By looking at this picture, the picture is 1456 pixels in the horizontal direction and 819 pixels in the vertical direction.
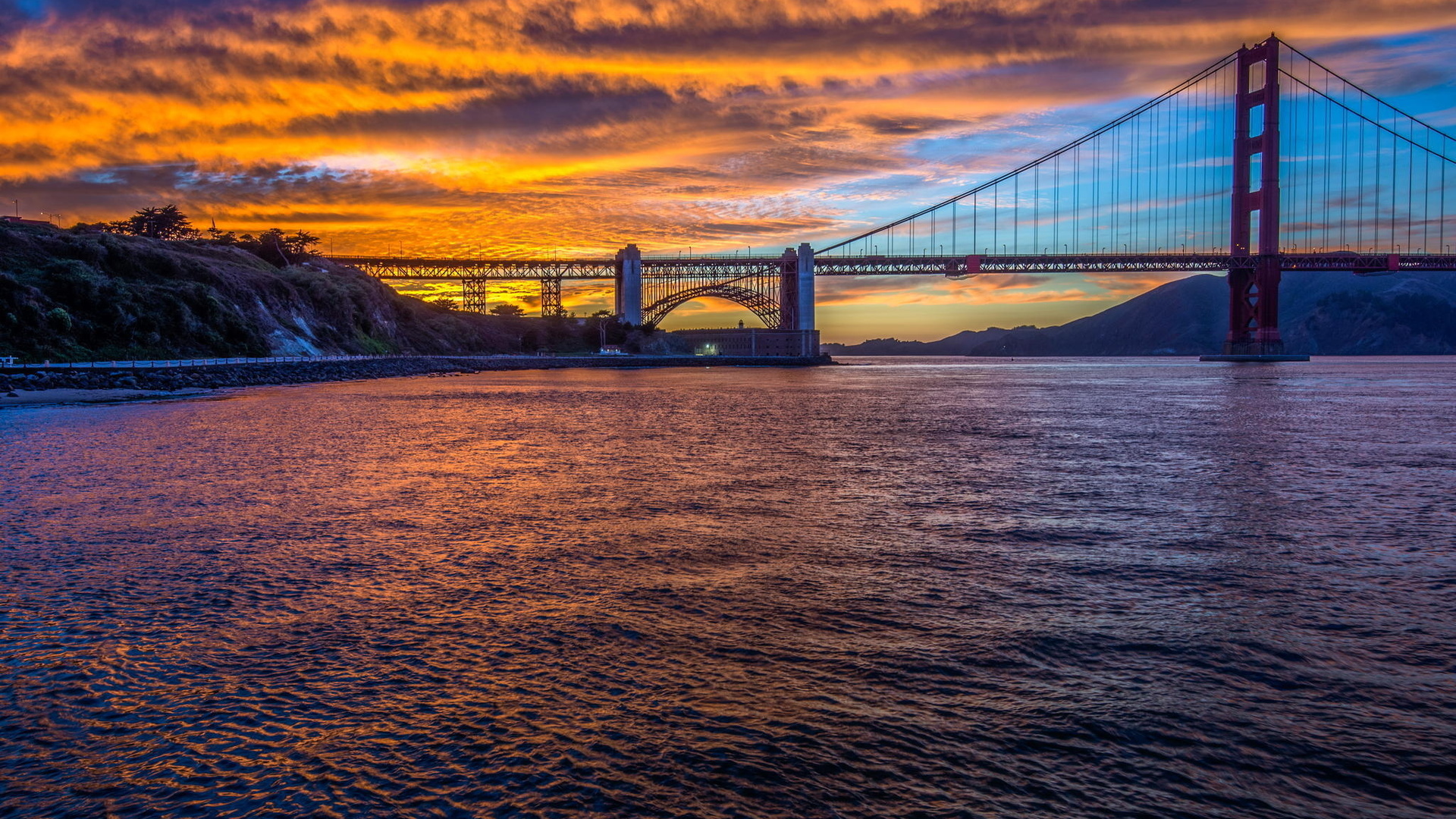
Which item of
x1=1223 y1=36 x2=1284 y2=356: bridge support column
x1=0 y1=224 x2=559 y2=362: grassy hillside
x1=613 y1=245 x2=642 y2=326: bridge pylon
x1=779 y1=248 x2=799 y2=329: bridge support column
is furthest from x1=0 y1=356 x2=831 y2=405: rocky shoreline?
x1=1223 y1=36 x2=1284 y2=356: bridge support column

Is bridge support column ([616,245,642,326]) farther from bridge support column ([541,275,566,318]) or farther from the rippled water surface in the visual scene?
the rippled water surface

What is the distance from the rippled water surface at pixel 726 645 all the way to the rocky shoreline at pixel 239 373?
32.5m

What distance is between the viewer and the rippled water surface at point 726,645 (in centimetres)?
471

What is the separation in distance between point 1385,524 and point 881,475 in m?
8.23

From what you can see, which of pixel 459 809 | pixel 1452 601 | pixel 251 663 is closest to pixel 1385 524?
pixel 1452 601

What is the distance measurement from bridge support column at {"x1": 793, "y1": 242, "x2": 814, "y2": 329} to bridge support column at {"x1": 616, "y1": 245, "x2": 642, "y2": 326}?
2717 centimetres

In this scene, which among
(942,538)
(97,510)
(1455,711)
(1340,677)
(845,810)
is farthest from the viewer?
(97,510)

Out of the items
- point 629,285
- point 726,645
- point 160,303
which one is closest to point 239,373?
point 160,303

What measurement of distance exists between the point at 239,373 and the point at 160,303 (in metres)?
14.4

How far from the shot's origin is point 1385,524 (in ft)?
39.5

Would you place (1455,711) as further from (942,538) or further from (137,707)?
(137,707)

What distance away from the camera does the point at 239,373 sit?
182 ft

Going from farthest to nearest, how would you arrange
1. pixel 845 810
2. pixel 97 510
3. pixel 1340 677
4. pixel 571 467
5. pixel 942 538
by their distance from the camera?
pixel 571 467, pixel 97 510, pixel 942 538, pixel 1340 677, pixel 845 810

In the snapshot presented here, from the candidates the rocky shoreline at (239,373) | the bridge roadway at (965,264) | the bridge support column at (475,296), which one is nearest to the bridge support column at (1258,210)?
the bridge roadway at (965,264)
